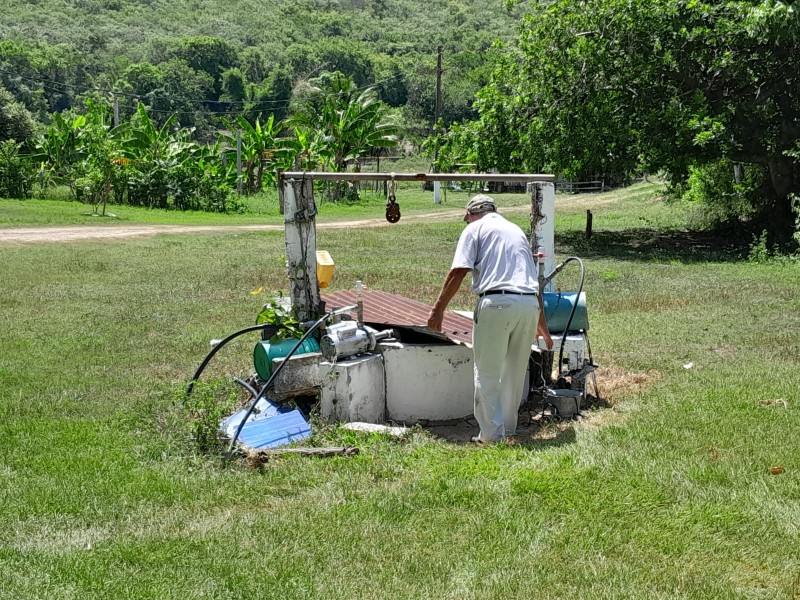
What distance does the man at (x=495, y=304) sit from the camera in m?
6.88

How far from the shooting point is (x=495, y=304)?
270 inches

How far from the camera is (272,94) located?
346 feet

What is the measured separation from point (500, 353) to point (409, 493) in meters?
1.49

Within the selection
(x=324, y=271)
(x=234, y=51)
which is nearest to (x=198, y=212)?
(x=324, y=271)

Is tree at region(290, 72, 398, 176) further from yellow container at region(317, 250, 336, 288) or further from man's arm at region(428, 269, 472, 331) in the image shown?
man's arm at region(428, 269, 472, 331)

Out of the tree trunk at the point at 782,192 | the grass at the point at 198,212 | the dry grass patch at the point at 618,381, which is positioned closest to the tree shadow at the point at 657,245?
the tree trunk at the point at 782,192

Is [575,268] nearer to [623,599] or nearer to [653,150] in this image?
[653,150]

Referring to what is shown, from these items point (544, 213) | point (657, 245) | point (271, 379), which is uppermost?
point (544, 213)

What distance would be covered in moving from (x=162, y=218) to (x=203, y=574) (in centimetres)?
2702

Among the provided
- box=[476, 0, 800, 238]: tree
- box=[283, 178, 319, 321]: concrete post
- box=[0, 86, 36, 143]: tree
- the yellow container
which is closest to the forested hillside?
box=[0, 86, 36, 143]: tree

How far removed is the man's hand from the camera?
7145 millimetres

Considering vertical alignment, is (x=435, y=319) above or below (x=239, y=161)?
below

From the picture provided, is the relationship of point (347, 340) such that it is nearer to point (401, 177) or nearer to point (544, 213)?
point (401, 177)

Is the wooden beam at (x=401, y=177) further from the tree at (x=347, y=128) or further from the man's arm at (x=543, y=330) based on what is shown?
the tree at (x=347, y=128)
